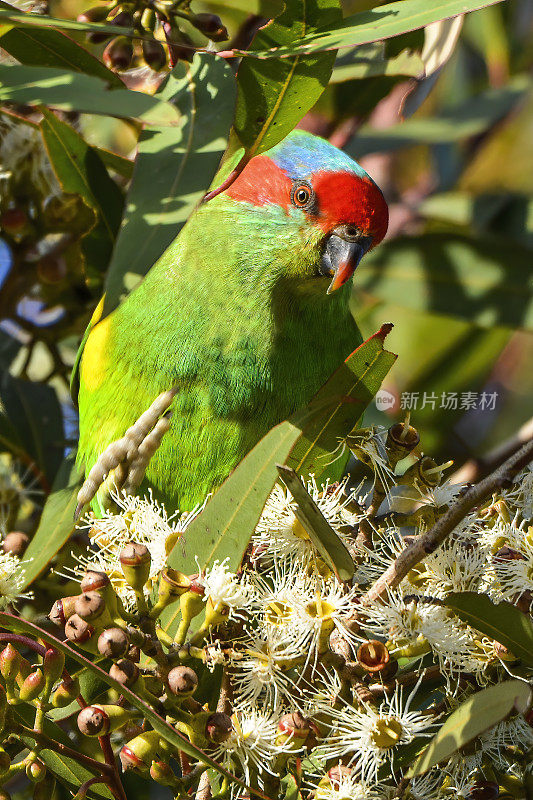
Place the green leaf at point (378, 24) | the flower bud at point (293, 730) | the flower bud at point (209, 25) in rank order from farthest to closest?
1. the flower bud at point (209, 25)
2. the green leaf at point (378, 24)
3. the flower bud at point (293, 730)

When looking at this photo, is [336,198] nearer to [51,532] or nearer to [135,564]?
[51,532]

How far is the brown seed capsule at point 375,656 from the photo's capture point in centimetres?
94

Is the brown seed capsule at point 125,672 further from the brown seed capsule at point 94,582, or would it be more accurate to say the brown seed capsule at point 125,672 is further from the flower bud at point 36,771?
the flower bud at point 36,771

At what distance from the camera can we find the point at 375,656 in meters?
0.94

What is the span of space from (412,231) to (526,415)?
0.85 metres

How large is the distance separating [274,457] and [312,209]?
3.70ft

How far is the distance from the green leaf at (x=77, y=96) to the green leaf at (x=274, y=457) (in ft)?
1.25

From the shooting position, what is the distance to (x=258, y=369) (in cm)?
194

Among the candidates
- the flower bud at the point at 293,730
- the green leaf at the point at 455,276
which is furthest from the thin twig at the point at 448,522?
the green leaf at the point at 455,276

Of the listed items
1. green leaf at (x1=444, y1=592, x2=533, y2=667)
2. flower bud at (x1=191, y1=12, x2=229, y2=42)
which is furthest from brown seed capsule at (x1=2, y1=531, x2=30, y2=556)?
flower bud at (x1=191, y1=12, x2=229, y2=42)

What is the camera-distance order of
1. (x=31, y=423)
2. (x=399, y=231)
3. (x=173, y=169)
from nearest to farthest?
(x=173, y=169), (x=31, y=423), (x=399, y=231)

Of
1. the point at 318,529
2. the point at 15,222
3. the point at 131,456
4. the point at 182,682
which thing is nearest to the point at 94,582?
the point at 182,682

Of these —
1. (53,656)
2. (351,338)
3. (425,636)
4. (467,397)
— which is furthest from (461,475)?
(53,656)

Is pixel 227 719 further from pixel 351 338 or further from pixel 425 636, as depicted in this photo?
pixel 351 338
